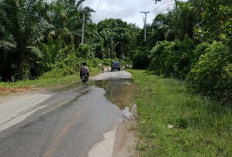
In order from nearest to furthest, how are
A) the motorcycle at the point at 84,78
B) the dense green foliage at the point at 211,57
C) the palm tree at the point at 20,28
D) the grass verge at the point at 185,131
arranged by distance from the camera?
the grass verge at the point at 185,131 < the dense green foliage at the point at 211,57 < the motorcycle at the point at 84,78 < the palm tree at the point at 20,28

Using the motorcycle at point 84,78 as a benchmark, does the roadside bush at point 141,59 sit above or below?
above

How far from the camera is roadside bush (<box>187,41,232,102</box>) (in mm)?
9430

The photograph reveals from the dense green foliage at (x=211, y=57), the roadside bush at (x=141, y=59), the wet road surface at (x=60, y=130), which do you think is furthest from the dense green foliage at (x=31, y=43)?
the wet road surface at (x=60, y=130)

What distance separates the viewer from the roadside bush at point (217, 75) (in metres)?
9.43

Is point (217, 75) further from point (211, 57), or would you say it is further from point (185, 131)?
point (185, 131)

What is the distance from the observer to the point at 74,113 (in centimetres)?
827

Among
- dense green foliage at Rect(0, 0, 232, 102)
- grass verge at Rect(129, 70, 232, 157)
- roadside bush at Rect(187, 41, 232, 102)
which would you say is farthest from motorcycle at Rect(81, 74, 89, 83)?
grass verge at Rect(129, 70, 232, 157)

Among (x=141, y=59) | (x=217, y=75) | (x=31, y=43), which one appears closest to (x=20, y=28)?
(x=31, y=43)

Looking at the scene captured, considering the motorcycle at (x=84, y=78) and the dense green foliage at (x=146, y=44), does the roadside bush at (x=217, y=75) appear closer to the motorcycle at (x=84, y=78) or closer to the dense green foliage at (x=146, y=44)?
the dense green foliage at (x=146, y=44)

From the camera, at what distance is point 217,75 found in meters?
10.4

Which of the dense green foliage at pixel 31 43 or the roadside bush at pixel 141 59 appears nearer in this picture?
the dense green foliage at pixel 31 43

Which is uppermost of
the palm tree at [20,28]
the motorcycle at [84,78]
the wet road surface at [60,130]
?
the palm tree at [20,28]

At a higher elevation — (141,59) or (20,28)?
(20,28)

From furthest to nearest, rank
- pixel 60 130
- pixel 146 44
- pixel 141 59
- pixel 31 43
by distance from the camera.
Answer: pixel 146 44, pixel 141 59, pixel 31 43, pixel 60 130
